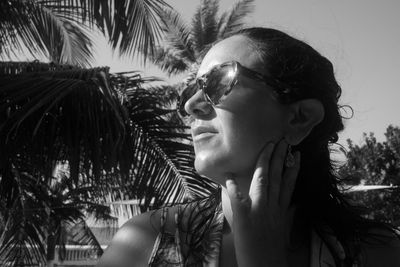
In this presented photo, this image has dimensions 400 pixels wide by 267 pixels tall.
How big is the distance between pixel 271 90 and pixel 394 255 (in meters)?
0.60

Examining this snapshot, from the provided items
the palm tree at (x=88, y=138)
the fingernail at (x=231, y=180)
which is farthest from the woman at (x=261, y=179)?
the palm tree at (x=88, y=138)

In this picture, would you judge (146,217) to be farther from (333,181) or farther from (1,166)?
(1,166)

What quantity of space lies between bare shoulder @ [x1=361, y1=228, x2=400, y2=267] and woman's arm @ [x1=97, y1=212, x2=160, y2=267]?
0.61 meters

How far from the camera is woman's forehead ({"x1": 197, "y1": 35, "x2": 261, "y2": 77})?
133cm

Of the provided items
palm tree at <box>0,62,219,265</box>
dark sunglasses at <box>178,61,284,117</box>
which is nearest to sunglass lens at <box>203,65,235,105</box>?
dark sunglasses at <box>178,61,284,117</box>

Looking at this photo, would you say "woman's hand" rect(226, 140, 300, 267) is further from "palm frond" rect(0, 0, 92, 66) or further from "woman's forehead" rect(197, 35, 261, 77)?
"palm frond" rect(0, 0, 92, 66)

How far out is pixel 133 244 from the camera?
1.22 m

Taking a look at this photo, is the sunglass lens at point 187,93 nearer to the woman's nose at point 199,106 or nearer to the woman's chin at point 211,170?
the woman's nose at point 199,106

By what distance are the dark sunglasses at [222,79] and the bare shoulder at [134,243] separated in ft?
1.26

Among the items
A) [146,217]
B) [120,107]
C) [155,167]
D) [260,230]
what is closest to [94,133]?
[120,107]

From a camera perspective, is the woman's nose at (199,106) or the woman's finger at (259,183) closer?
the woman's finger at (259,183)

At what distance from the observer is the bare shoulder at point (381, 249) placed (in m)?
1.28

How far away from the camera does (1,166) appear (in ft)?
10.6

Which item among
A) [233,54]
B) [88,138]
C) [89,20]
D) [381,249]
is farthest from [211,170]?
[89,20]
